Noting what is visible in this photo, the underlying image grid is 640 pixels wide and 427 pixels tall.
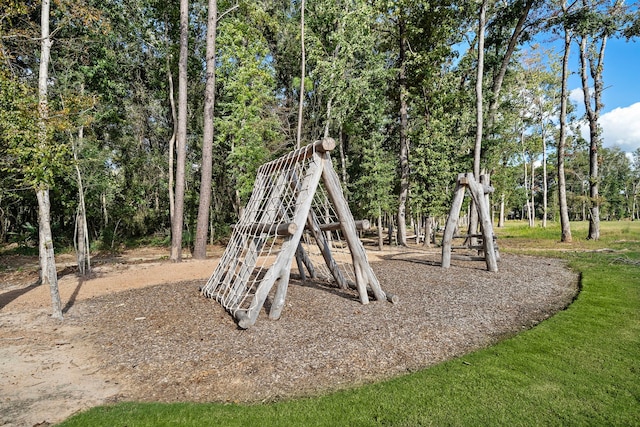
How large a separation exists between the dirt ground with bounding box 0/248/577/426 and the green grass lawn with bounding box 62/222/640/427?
0.31m

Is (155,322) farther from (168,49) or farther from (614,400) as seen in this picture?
(168,49)

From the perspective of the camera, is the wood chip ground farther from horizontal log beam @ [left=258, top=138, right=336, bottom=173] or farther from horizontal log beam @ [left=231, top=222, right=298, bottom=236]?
horizontal log beam @ [left=258, top=138, right=336, bottom=173]

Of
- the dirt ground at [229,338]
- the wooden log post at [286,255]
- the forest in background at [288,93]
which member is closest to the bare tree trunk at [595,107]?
the forest in background at [288,93]

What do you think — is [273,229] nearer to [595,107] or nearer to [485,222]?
[485,222]

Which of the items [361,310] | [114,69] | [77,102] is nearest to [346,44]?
[114,69]

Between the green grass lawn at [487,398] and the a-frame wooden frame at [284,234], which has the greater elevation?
the a-frame wooden frame at [284,234]

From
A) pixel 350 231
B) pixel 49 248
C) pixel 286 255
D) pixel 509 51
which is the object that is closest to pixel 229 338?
pixel 286 255

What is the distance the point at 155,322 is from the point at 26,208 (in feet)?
59.1

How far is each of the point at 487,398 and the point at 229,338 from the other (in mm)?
3005

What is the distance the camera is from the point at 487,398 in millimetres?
3002

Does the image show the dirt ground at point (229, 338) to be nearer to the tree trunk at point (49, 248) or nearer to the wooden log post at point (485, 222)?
the tree trunk at point (49, 248)

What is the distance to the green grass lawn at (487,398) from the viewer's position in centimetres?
273

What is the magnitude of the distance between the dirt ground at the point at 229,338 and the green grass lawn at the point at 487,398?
0.31 metres

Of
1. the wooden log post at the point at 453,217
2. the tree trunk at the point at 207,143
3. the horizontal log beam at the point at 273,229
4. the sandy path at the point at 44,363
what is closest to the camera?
the sandy path at the point at 44,363
